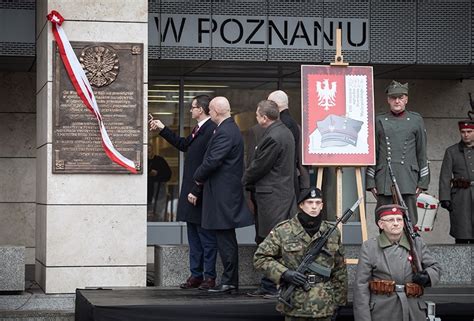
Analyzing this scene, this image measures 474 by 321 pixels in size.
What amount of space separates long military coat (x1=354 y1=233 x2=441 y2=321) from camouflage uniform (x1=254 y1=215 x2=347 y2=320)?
20 cm

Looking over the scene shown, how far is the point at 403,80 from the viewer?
19.2m

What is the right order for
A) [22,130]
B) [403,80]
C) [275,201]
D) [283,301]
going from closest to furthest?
[283,301], [275,201], [22,130], [403,80]

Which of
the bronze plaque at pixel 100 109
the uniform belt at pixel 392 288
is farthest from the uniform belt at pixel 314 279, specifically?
the bronze plaque at pixel 100 109

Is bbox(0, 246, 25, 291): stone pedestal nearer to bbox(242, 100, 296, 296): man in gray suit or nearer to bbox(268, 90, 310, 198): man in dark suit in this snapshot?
bbox(242, 100, 296, 296): man in gray suit

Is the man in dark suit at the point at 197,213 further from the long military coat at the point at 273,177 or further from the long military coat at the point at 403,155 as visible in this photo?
the long military coat at the point at 403,155

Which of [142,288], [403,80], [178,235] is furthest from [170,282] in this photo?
[403,80]

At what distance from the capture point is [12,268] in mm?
12477

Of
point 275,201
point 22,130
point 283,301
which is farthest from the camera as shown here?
point 22,130

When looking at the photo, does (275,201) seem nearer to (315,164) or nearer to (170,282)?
(315,164)

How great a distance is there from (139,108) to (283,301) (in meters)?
4.24

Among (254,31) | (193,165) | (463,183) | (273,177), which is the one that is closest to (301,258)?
(273,177)

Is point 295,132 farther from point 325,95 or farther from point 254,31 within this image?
point 254,31

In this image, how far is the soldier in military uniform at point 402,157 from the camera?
40.6 feet

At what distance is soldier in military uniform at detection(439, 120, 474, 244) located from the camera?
49.0 ft
